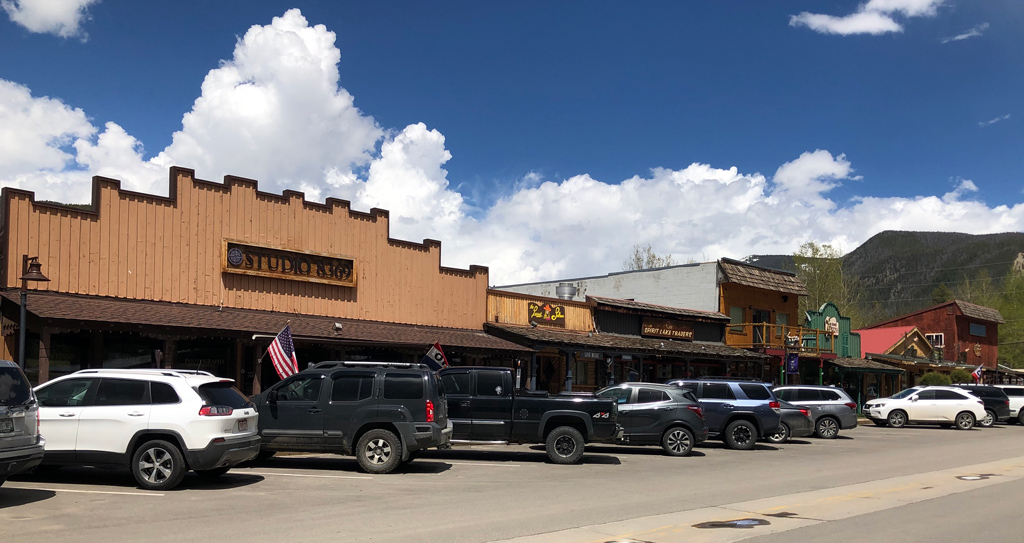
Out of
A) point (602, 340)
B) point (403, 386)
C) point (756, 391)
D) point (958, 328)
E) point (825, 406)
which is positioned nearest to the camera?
point (403, 386)

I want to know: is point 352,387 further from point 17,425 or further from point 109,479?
point 17,425

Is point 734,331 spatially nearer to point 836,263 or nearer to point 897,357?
point 897,357

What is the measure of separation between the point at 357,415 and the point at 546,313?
1697 centimetres

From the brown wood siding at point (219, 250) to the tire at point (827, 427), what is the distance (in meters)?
11.3

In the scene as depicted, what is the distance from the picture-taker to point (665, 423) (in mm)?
19281

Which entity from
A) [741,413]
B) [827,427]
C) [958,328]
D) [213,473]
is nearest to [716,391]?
[741,413]

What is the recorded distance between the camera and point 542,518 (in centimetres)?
1043

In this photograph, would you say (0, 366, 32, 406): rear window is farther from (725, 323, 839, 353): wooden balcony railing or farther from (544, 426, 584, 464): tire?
(725, 323, 839, 353): wooden balcony railing

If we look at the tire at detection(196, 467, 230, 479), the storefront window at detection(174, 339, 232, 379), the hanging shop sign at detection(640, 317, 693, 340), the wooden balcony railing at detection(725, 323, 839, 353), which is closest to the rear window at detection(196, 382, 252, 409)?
the tire at detection(196, 467, 230, 479)

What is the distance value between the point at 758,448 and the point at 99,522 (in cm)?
1685

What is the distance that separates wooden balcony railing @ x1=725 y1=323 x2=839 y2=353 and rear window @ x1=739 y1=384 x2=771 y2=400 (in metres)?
16.5

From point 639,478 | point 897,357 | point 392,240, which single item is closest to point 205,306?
point 392,240

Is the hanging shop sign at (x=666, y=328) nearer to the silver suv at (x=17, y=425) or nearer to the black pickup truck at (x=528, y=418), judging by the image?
the black pickup truck at (x=528, y=418)

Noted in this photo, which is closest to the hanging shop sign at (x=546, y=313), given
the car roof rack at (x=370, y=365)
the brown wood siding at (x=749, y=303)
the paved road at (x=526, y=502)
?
the brown wood siding at (x=749, y=303)
